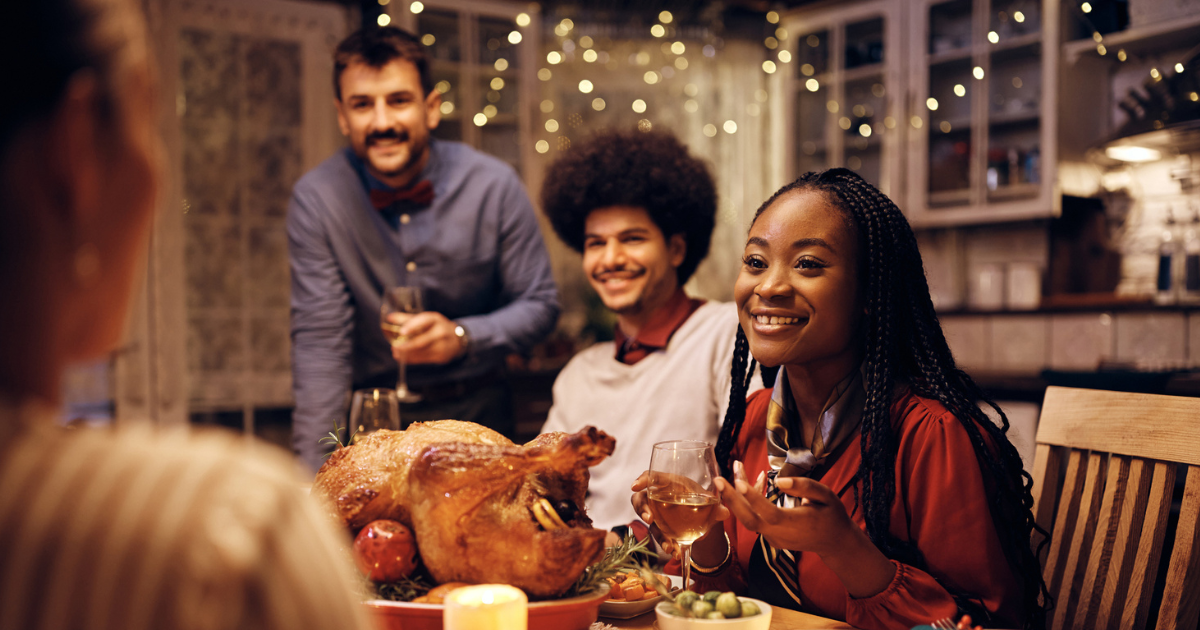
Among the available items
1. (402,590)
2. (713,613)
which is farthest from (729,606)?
(402,590)

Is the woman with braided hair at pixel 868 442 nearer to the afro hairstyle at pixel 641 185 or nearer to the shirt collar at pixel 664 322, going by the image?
the shirt collar at pixel 664 322

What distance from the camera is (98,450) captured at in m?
0.46

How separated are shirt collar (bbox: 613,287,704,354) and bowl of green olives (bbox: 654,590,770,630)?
49.7 inches

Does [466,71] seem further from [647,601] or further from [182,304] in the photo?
[647,601]

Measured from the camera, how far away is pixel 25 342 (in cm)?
47

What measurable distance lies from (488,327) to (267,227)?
7.97ft

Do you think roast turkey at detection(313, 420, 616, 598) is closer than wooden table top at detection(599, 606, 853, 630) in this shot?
Yes

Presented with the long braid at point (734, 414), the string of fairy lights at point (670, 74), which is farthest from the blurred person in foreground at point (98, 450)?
the string of fairy lights at point (670, 74)

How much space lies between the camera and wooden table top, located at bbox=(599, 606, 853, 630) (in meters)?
1.18

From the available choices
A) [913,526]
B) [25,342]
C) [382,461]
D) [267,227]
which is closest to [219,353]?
[267,227]

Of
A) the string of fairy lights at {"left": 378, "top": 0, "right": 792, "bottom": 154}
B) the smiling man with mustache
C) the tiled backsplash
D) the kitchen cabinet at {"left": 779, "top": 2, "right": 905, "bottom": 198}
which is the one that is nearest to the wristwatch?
the smiling man with mustache

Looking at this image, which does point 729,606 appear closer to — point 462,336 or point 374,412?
point 374,412

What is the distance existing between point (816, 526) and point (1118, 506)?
701mm

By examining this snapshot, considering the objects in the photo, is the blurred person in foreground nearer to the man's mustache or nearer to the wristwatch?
the wristwatch
